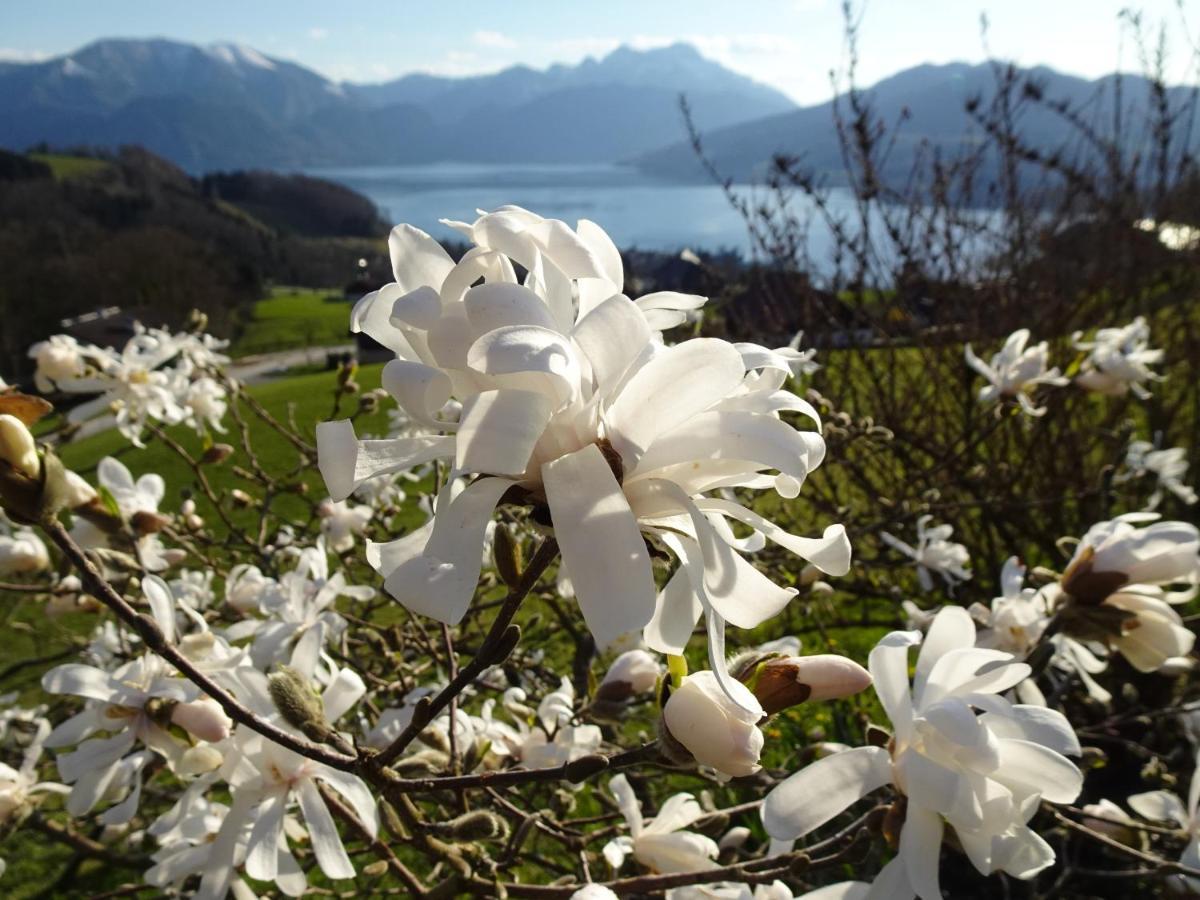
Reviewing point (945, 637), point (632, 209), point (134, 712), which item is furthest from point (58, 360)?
point (632, 209)

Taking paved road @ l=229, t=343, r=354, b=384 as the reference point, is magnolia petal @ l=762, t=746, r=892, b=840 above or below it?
above

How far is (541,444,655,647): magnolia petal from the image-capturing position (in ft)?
1.48

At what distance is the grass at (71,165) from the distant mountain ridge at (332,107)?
2326 inches

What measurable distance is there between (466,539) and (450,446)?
0.25ft

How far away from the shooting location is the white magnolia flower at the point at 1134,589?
937 millimetres

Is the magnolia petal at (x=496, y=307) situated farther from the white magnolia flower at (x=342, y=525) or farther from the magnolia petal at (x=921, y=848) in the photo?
the white magnolia flower at (x=342, y=525)

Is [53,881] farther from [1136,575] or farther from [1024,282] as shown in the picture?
[1024,282]

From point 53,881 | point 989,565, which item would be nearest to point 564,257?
point 989,565

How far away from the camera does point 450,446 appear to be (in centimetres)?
53

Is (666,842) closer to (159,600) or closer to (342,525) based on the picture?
(159,600)

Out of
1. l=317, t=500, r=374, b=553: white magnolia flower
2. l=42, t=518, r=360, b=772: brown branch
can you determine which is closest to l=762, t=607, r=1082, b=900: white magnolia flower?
l=42, t=518, r=360, b=772: brown branch

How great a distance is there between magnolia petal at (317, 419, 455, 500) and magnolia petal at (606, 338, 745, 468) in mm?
120

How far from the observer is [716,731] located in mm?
557

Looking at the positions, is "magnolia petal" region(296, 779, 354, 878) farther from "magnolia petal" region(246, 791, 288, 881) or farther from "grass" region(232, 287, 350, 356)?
"grass" region(232, 287, 350, 356)
